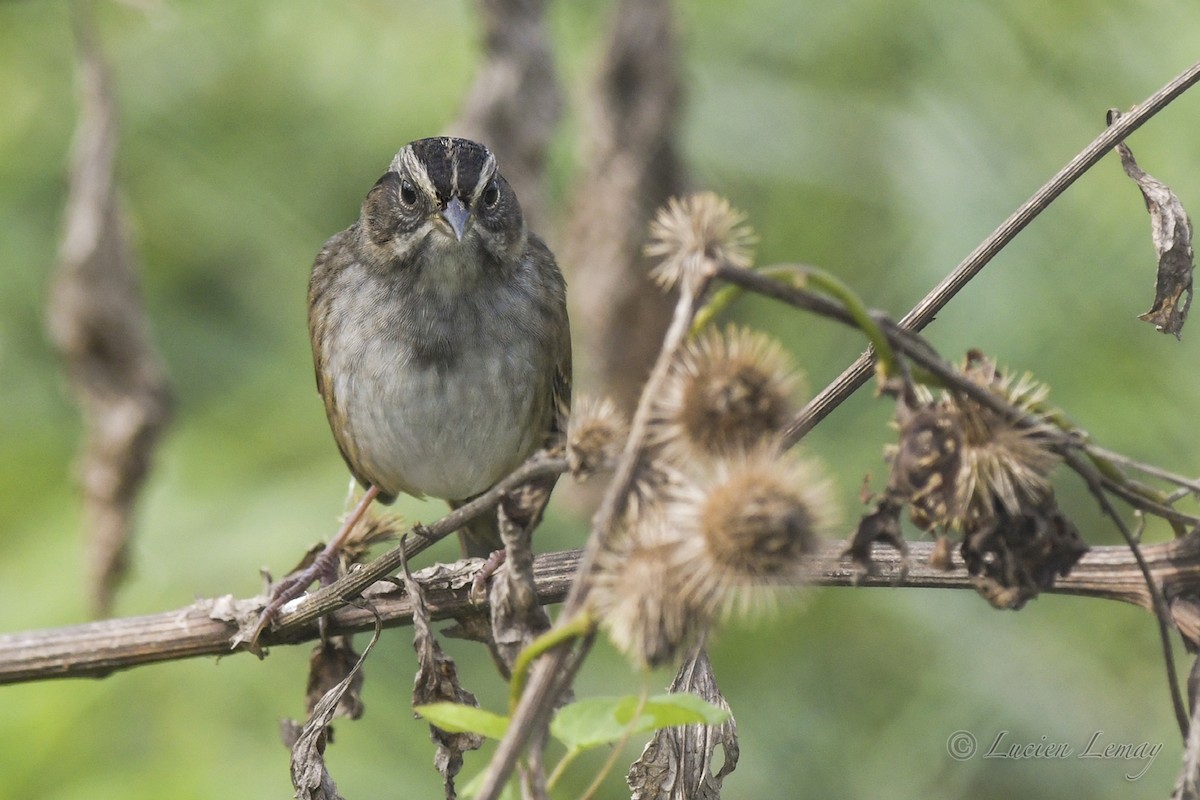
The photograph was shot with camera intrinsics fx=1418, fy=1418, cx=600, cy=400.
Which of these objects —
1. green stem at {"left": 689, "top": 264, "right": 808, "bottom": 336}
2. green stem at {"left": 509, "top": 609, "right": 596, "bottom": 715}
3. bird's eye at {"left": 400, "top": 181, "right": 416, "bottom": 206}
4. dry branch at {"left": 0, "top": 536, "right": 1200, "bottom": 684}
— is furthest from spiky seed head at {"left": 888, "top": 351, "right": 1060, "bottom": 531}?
bird's eye at {"left": 400, "top": 181, "right": 416, "bottom": 206}

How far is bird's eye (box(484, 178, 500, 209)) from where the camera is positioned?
4.13 meters

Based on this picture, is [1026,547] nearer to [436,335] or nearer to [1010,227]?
[1010,227]

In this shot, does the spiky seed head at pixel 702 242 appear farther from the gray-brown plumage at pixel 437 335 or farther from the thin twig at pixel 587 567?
the gray-brown plumage at pixel 437 335

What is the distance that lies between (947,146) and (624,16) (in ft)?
4.69

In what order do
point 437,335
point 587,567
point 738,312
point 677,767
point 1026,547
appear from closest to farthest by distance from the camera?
point 587,567, point 1026,547, point 677,767, point 437,335, point 738,312

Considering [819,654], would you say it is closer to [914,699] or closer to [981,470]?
[914,699]

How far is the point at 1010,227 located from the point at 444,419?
2164 mm

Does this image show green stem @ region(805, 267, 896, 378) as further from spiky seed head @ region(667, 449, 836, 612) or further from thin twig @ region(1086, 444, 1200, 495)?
thin twig @ region(1086, 444, 1200, 495)

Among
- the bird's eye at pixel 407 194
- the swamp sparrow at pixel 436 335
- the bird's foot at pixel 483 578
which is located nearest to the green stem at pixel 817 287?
the bird's foot at pixel 483 578

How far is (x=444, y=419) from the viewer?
172 inches

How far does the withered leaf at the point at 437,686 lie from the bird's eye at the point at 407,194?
1.73 m

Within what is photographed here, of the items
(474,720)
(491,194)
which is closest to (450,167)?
(491,194)

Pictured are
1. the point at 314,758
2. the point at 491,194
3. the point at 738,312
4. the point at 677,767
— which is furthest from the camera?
the point at 738,312

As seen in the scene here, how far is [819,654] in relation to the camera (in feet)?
18.2
